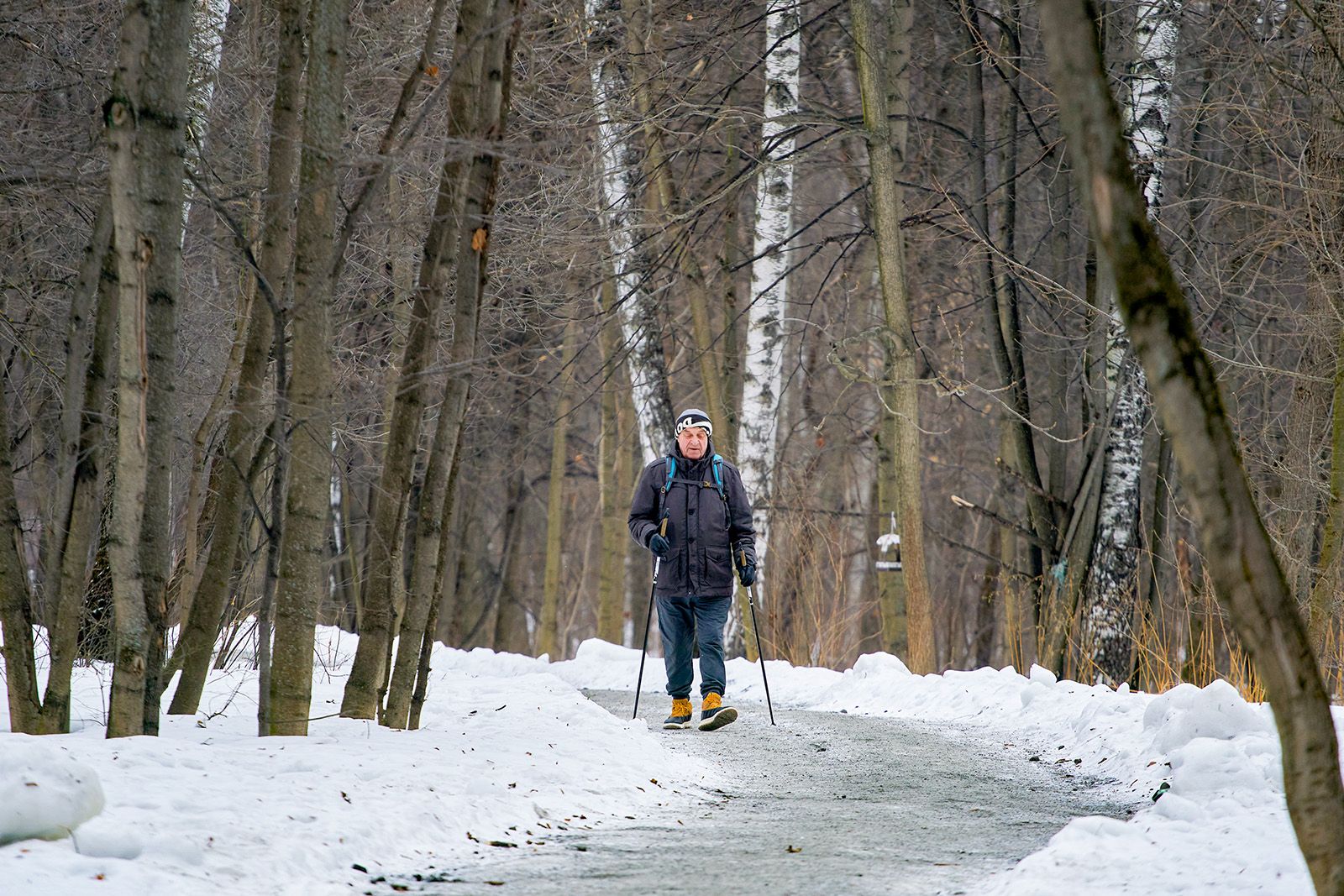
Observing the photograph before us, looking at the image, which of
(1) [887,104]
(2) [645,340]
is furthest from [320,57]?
(2) [645,340]

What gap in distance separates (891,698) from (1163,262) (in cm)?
819

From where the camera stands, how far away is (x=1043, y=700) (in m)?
9.70

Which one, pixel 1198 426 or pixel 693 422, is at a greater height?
pixel 693 422

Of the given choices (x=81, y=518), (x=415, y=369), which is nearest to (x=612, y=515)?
(x=415, y=369)

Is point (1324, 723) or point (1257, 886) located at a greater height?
point (1324, 723)

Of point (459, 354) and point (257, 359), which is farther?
point (459, 354)

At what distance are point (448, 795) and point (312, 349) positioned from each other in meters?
2.21

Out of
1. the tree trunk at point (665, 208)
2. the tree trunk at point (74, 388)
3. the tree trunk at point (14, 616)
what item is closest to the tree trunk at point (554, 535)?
the tree trunk at point (665, 208)

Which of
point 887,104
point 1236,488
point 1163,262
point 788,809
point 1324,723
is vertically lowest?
point 788,809

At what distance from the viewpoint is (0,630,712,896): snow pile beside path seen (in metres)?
4.11

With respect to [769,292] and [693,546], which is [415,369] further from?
[769,292]

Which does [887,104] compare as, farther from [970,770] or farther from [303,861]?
[303,861]

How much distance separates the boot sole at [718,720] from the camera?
9.41m

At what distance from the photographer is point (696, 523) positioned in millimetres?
9797
